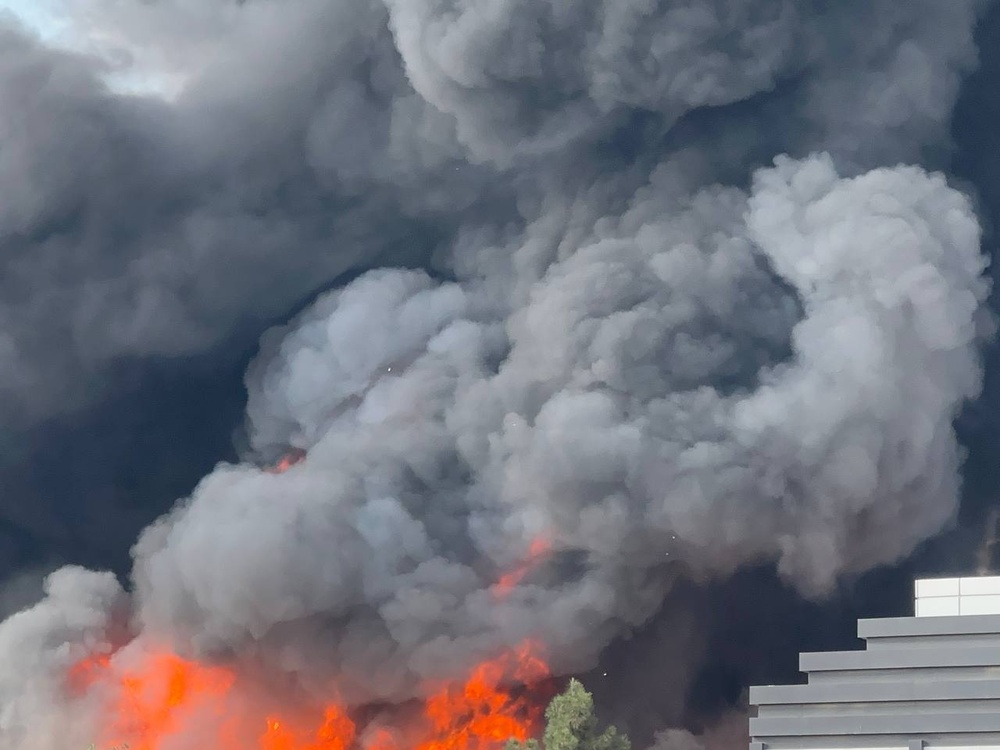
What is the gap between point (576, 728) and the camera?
88062mm

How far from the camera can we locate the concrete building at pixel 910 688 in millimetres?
72062

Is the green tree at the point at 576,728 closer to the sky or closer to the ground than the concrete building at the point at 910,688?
closer to the sky

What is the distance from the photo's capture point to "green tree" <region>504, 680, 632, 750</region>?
8738 centimetres

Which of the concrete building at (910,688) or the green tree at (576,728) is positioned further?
the green tree at (576,728)

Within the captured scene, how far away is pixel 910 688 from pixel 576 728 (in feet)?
63.9

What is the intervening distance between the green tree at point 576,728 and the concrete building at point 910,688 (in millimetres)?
13204

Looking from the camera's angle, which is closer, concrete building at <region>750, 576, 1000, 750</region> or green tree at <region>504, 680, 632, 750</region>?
concrete building at <region>750, 576, 1000, 750</region>

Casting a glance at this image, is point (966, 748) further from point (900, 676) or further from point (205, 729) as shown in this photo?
point (205, 729)

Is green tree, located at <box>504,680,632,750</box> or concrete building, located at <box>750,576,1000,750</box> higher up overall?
green tree, located at <box>504,680,632,750</box>

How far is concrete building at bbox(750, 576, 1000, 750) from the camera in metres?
72.1

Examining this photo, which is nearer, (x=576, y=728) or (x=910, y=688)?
(x=910, y=688)

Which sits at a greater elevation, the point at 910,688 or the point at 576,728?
the point at 576,728

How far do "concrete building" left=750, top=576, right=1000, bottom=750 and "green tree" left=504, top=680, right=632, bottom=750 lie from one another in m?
13.2

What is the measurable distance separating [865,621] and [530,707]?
30.8 metres
